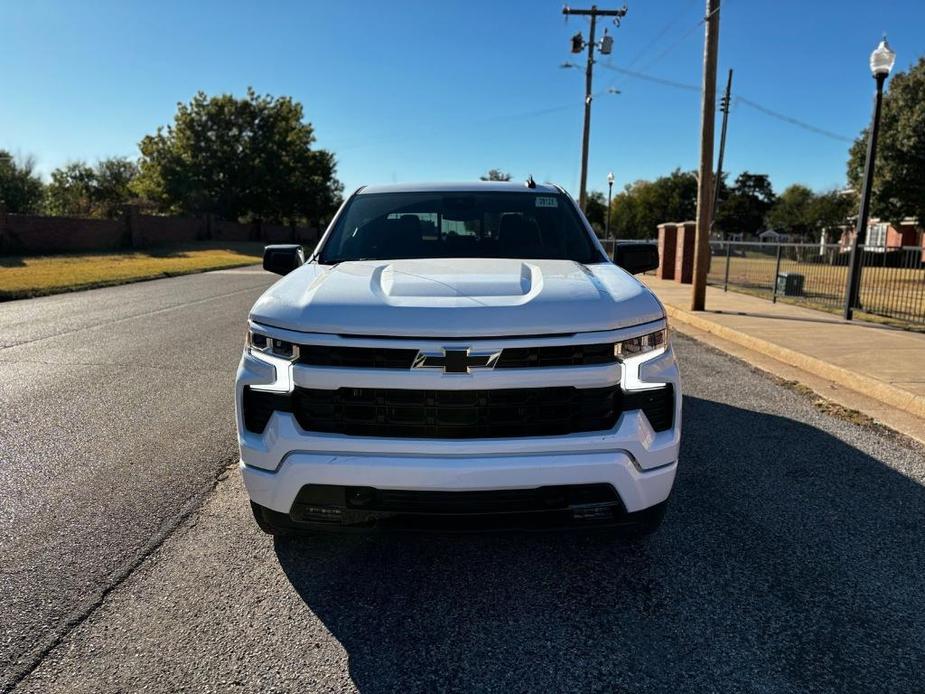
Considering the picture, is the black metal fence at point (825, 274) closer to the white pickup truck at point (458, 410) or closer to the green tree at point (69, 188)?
the white pickup truck at point (458, 410)

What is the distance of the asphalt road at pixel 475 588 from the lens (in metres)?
2.30

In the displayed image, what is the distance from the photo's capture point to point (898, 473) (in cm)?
422

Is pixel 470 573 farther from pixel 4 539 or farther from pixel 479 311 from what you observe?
pixel 4 539

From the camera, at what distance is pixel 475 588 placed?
2846 mm

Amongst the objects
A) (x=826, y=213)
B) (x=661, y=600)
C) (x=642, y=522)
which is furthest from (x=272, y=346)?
(x=826, y=213)

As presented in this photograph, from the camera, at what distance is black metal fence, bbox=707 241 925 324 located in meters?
10.9

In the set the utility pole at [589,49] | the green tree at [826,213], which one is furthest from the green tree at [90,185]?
the green tree at [826,213]

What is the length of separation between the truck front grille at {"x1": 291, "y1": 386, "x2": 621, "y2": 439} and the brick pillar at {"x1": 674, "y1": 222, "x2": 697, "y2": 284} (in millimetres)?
16894

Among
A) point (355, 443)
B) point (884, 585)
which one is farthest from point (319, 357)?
point (884, 585)

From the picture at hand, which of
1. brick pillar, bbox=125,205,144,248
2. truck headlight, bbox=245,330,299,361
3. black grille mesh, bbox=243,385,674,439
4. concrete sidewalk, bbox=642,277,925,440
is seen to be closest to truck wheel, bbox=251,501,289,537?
black grille mesh, bbox=243,385,674,439

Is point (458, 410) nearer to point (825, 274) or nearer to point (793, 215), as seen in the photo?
point (825, 274)

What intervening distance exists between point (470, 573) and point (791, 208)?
95.0 meters

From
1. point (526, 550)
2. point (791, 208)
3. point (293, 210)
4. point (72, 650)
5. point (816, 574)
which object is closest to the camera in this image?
point (72, 650)

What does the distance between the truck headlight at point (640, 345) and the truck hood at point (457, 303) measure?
69 millimetres
